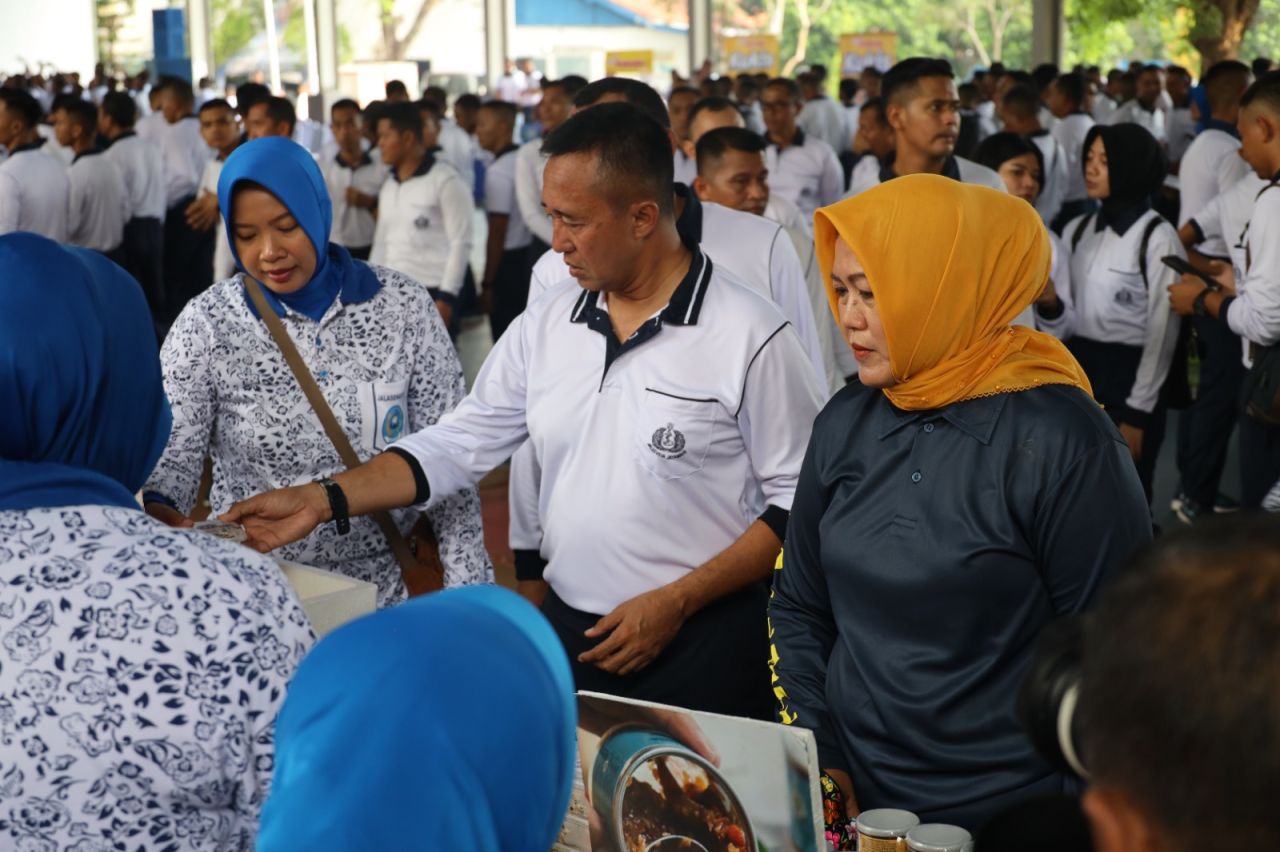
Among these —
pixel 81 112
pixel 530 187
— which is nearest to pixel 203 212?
pixel 81 112

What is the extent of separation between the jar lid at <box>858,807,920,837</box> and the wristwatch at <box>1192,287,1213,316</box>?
370 cm

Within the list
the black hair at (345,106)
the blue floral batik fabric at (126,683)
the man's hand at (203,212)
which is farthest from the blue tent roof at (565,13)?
the blue floral batik fabric at (126,683)

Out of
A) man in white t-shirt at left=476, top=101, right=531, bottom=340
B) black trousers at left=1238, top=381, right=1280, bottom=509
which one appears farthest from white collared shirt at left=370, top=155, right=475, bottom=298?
black trousers at left=1238, top=381, right=1280, bottom=509

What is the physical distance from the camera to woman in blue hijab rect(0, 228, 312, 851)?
4.64ft

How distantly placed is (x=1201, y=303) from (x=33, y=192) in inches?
239

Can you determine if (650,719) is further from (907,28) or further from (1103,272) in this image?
(907,28)

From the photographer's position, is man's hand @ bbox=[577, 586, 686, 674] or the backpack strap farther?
the backpack strap

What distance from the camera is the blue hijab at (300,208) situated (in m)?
2.86

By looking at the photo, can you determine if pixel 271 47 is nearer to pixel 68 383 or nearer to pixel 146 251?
pixel 146 251

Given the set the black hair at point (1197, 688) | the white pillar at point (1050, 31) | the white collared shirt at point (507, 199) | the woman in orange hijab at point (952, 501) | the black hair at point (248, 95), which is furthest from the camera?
the white pillar at point (1050, 31)

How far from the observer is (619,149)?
2691 mm

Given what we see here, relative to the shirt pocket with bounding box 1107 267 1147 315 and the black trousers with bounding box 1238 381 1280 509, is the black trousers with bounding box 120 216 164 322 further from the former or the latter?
the black trousers with bounding box 1238 381 1280 509

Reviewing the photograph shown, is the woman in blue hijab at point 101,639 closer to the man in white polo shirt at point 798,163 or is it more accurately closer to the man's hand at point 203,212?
the man in white polo shirt at point 798,163

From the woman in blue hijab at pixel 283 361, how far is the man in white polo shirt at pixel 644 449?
22cm
